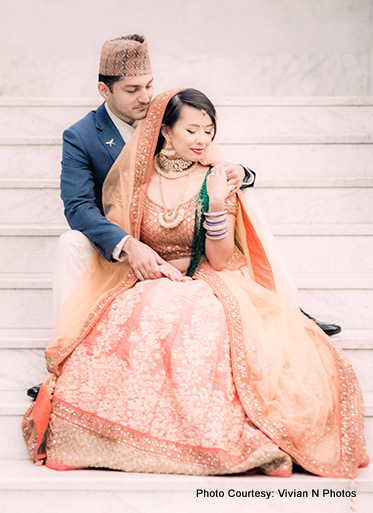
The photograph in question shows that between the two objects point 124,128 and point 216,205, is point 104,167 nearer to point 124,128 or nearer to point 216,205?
point 124,128

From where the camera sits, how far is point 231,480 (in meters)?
2.07

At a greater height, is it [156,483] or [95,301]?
[95,301]

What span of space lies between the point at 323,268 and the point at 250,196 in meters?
0.72

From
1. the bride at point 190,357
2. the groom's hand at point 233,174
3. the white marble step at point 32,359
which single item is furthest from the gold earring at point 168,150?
the white marble step at point 32,359

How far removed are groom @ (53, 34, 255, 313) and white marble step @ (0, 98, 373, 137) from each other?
1136 millimetres

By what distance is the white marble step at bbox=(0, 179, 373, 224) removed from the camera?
3553 millimetres

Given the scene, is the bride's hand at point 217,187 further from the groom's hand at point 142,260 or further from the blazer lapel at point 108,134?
the blazer lapel at point 108,134

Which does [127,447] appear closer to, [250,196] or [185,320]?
[185,320]

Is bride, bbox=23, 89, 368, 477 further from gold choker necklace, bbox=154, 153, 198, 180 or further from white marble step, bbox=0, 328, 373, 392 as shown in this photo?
white marble step, bbox=0, 328, 373, 392

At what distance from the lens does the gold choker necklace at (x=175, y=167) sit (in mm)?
2744

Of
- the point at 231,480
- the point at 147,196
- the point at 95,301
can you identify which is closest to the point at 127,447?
the point at 231,480

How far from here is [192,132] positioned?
264cm

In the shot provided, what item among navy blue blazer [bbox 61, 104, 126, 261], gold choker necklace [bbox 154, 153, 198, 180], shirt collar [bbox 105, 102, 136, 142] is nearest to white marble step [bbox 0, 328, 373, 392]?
navy blue blazer [bbox 61, 104, 126, 261]

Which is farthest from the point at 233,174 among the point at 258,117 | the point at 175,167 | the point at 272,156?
the point at 258,117
